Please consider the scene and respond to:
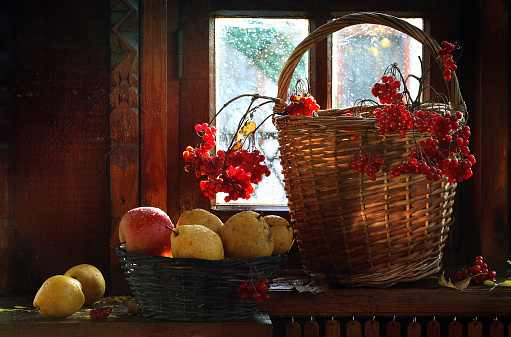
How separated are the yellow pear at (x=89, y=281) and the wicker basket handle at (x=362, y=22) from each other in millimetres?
759

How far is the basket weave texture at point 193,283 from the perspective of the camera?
3.91 feet

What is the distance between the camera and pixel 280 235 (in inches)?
53.7

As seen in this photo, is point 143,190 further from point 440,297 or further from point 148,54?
point 440,297

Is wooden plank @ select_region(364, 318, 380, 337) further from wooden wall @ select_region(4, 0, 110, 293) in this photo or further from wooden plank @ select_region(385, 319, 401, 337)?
wooden wall @ select_region(4, 0, 110, 293)

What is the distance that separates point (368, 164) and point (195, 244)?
0.48m

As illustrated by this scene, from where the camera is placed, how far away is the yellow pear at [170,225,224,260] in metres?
1.20

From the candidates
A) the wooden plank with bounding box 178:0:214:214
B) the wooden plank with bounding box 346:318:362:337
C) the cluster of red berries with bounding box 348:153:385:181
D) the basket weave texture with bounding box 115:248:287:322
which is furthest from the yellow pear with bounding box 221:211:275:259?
the wooden plank with bounding box 178:0:214:214

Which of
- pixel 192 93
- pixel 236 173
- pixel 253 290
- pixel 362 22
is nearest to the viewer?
pixel 253 290

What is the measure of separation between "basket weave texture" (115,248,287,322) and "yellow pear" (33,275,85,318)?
0.18 metres

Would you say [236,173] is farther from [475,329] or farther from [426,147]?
[475,329]

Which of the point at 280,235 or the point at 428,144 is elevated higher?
the point at 428,144

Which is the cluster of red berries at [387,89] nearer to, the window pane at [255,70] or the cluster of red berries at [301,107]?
the cluster of red berries at [301,107]

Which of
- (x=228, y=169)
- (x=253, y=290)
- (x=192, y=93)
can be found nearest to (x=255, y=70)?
(x=192, y=93)

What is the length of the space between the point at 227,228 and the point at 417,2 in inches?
46.3
